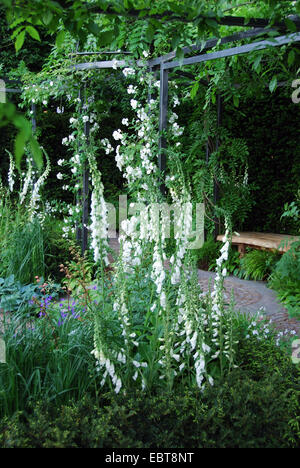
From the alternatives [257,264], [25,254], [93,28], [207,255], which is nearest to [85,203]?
[25,254]

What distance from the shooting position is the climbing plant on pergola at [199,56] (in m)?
2.92

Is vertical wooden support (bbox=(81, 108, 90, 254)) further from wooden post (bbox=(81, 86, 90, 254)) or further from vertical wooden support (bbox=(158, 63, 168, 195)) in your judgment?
vertical wooden support (bbox=(158, 63, 168, 195))

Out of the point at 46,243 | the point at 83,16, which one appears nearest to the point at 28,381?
the point at 83,16

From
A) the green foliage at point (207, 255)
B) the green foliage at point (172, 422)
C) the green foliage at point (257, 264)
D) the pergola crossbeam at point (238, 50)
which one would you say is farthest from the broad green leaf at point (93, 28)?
the green foliage at point (207, 255)

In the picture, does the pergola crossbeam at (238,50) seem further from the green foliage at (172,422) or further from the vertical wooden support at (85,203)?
the green foliage at (172,422)

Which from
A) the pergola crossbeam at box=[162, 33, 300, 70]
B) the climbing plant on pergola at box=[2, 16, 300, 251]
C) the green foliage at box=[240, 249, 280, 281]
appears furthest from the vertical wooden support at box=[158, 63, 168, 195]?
the green foliage at box=[240, 249, 280, 281]

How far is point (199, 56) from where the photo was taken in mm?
4297

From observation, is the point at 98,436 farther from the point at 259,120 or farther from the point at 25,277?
the point at 259,120

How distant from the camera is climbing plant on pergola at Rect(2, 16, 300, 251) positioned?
9.59ft

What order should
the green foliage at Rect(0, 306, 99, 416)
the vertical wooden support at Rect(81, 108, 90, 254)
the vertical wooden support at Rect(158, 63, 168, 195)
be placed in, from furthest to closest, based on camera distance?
the vertical wooden support at Rect(81, 108, 90, 254)
the vertical wooden support at Rect(158, 63, 168, 195)
the green foliage at Rect(0, 306, 99, 416)
